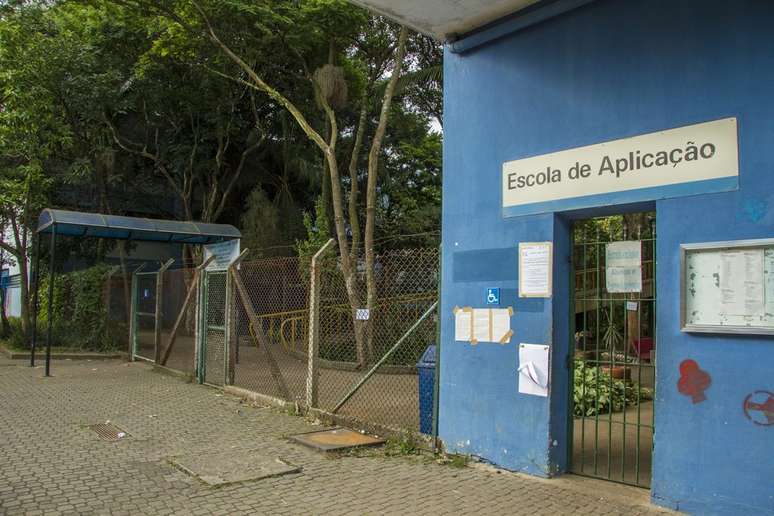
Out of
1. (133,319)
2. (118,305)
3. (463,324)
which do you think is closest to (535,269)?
(463,324)

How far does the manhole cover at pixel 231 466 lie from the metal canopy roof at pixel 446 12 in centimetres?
444

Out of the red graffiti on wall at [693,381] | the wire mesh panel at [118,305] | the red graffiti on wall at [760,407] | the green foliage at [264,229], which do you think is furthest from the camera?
the green foliage at [264,229]

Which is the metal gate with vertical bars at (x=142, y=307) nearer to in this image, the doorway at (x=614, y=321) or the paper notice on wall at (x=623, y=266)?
the doorway at (x=614, y=321)

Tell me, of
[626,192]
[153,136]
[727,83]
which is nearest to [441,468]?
[626,192]

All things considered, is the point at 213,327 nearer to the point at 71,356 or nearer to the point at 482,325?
the point at 482,325

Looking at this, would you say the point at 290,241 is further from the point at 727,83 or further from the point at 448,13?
the point at 727,83

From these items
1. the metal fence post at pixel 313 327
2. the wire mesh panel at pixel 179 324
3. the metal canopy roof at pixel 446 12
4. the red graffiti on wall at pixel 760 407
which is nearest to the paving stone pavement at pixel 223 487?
the metal fence post at pixel 313 327

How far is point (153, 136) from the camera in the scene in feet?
66.2

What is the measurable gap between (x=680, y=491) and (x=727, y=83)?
2.97 meters

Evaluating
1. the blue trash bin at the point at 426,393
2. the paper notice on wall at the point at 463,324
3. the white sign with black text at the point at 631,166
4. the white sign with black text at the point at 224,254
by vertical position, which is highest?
the white sign with black text at the point at 631,166

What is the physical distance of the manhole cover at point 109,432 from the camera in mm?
6887

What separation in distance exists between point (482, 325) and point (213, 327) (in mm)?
5631

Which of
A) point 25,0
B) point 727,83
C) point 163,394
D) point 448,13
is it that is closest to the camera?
point 727,83

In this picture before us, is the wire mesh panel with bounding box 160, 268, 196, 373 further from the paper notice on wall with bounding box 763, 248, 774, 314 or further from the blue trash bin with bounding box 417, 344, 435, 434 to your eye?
the paper notice on wall with bounding box 763, 248, 774, 314
